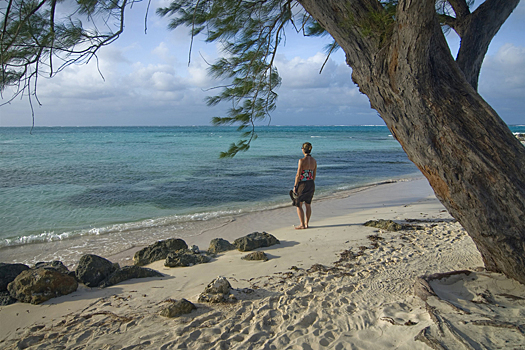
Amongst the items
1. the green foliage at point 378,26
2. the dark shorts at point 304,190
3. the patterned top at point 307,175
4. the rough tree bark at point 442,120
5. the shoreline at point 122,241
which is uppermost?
the green foliage at point 378,26

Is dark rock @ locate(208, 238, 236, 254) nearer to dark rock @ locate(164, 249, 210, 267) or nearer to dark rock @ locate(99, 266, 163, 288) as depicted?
dark rock @ locate(164, 249, 210, 267)

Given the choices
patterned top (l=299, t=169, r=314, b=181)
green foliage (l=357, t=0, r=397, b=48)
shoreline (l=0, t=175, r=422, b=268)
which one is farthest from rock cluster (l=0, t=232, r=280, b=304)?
green foliage (l=357, t=0, r=397, b=48)

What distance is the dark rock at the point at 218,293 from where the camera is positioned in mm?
3275

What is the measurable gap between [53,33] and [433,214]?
7.56 meters

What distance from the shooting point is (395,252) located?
4676 mm

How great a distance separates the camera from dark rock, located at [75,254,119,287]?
4.01m

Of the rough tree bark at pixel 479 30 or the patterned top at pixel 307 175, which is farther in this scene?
the patterned top at pixel 307 175

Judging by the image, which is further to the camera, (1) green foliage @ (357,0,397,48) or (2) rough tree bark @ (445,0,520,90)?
(2) rough tree bark @ (445,0,520,90)

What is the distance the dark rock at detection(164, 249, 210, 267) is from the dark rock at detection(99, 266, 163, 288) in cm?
43

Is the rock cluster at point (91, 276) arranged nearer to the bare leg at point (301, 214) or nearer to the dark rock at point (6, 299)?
the dark rock at point (6, 299)

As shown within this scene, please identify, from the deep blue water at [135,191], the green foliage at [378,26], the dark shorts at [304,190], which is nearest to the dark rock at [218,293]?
the green foliage at [378,26]

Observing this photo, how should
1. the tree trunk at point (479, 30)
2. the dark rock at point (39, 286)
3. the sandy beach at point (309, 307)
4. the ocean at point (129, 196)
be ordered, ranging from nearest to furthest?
1. the sandy beach at point (309, 307)
2. the tree trunk at point (479, 30)
3. the dark rock at point (39, 286)
4. the ocean at point (129, 196)

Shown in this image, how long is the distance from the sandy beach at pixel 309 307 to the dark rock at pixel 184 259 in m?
0.13

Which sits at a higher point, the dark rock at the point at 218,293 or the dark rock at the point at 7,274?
the dark rock at the point at 218,293
